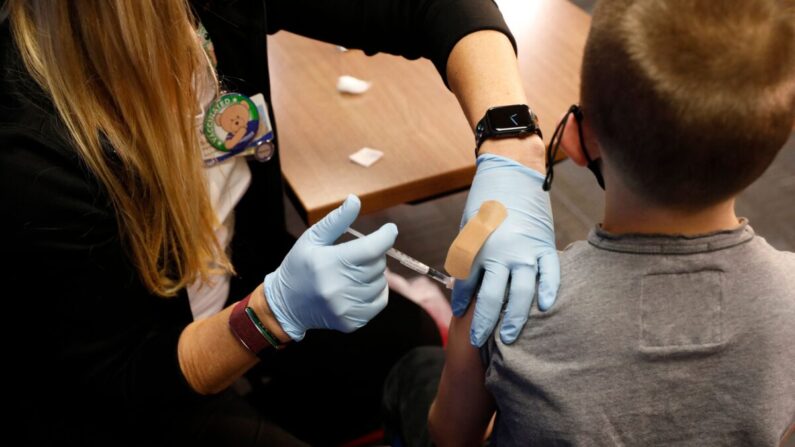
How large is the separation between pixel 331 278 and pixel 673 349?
1.50 feet

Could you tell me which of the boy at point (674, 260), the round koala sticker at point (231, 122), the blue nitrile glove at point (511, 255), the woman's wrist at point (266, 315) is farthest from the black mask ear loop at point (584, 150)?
the round koala sticker at point (231, 122)

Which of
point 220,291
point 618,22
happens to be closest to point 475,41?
point 618,22

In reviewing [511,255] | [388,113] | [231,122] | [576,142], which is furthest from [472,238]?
[388,113]

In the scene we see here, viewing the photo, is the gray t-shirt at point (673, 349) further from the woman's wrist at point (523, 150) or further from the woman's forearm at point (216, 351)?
the woman's forearm at point (216, 351)

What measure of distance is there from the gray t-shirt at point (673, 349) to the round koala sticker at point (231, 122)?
708 mm

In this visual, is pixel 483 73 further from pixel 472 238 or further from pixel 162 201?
pixel 162 201

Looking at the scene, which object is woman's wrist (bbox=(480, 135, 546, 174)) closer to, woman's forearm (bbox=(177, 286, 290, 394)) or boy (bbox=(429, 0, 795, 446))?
boy (bbox=(429, 0, 795, 446))

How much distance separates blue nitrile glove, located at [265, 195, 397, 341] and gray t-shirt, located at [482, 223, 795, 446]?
285mm

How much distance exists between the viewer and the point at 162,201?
1.04m

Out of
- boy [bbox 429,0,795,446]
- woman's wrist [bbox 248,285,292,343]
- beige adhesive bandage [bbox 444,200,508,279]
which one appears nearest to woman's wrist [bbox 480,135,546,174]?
beige adhesive bandage [bbox 444,200,508,279]

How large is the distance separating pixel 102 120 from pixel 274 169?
44 cm

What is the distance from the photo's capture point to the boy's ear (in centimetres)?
81

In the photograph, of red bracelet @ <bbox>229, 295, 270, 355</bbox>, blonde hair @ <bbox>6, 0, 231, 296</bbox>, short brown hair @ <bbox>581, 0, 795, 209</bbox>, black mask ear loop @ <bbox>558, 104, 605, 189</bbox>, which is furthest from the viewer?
red bracelet @ <bbox>229, 295, 270, 355</bbox>

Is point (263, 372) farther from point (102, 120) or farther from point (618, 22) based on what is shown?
point (618, 22)
